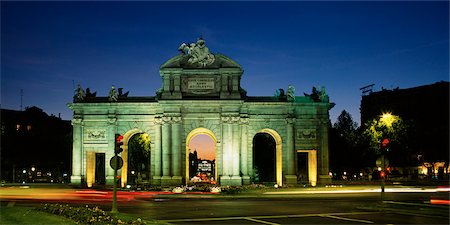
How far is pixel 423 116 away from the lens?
11800 cm

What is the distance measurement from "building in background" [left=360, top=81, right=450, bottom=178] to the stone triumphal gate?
20.8 metres

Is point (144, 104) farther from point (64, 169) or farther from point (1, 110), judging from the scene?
point (1, 110)

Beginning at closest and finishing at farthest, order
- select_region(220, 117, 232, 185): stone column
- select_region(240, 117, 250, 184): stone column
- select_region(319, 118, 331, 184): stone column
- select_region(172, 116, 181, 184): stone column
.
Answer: select_region(220, 117, 232, 185): stone column < select_region(172, 116, 181, 184): stone column < select_region(240, 117, 250, 184): stone column < select_region(319, 118, 331, 184): stone column

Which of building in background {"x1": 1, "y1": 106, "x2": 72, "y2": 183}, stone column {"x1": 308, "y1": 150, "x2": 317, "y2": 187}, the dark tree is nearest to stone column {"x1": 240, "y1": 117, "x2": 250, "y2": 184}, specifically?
stone column {"x1": 308, "y1": 150, "x2": 317, "y2": 187}

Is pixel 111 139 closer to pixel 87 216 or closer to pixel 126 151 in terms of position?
pixel 126 151

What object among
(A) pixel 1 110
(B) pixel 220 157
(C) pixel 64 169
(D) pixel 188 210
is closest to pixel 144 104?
(B) pixel 220 157

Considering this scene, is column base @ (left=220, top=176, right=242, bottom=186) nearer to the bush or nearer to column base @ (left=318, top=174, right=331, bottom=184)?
column base @ (left=318, top=174, right=331, bottom=184)

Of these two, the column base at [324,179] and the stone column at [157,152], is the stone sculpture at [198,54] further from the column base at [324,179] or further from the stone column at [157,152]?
the column base at [324,179]

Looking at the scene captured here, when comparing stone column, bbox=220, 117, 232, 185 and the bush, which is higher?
stone column, bbox=220, 117, 232, 185

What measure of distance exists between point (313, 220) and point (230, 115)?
40.2 m

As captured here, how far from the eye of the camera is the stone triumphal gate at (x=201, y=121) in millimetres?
65750

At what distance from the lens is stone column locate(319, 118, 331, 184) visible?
68.1 m

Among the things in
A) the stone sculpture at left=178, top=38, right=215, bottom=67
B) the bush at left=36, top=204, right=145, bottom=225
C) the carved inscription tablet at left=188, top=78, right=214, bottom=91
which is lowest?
the bush at left=36, top=204, right=145, bottom=225

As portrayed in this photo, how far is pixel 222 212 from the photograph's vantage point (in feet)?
99.6
